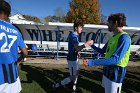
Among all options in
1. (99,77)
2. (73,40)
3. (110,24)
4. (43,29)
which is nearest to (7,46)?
(110,24)

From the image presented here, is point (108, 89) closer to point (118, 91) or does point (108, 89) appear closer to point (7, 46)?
point (118, 91)

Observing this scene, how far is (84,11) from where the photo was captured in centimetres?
4562

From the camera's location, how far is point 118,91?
4.92 meters

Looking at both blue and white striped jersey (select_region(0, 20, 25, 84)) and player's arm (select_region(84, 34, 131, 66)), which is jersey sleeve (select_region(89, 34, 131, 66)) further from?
blue and white striped jersey (select_region(0, 20, 25, 84))

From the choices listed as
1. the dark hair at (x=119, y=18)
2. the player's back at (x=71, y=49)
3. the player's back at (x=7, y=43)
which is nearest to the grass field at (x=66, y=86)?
the player's back at (x=71, y=49)

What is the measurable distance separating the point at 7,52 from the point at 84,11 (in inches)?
1653

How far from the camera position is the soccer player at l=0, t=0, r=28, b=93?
13.3ft

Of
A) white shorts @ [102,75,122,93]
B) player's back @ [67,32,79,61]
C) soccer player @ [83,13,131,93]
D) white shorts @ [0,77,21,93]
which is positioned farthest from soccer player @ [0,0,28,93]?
player's back @ [67,32,79,61]

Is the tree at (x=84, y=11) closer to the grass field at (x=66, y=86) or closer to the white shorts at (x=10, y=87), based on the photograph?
the grass field at (x=66, y=86)

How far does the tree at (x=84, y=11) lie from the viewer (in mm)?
45062

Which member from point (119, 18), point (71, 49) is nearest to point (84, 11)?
point (71, 49)

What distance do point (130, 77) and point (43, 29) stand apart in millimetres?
8152

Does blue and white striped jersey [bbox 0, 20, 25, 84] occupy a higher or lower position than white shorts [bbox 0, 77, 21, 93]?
higher

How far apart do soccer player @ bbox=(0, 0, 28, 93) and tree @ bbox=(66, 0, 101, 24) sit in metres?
40.7
